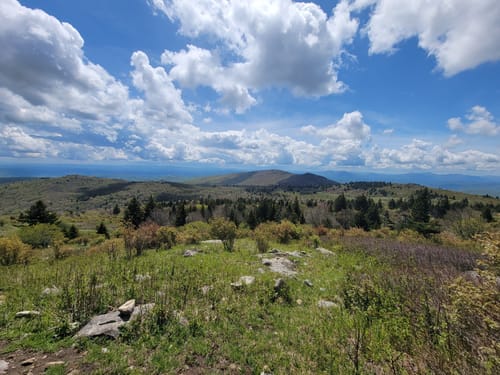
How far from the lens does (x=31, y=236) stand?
22.3m

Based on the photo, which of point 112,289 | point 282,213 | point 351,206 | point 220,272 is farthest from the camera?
point 351,206

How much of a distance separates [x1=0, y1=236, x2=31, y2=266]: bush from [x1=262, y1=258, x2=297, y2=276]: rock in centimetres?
1350

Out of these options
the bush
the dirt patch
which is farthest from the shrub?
the dirt patch

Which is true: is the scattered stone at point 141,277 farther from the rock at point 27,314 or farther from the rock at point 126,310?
the rock at point 27,314

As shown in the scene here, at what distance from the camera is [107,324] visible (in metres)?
4.71

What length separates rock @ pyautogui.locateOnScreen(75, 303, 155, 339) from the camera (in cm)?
448

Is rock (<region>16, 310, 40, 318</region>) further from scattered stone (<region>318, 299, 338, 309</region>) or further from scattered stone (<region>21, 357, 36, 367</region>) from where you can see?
scattered stone (<region>318, 299, 338, 309</region>)

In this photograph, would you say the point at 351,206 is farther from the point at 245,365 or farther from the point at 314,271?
the point at 245,365

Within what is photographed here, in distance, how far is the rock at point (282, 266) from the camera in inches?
371

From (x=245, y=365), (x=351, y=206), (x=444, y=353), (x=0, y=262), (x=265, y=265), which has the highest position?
(x=444, y=353)

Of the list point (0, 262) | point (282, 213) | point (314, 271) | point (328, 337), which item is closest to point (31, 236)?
point (0, 262)

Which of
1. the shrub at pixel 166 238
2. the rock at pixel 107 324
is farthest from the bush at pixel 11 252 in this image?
the rock at pixel 107 324

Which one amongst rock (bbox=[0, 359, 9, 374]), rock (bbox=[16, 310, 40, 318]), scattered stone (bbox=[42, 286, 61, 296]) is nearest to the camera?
rock (bbox=[0, 359, 9, 374])

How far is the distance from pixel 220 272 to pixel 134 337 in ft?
14.9
